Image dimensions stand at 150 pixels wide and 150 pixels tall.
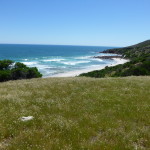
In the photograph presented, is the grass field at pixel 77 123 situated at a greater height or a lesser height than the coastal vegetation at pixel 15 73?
greater

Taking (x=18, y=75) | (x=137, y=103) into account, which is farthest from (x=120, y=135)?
(x=18, y=75)

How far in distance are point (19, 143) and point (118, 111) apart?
19.7ft

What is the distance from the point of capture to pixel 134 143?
23.5 feet

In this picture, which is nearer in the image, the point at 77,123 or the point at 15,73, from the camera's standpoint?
the point at 77,123

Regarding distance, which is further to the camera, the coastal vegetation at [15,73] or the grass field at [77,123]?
the coastal vegetation at [15,73]

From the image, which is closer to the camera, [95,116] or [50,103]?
[95,116]

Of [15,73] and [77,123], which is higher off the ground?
[77,123]

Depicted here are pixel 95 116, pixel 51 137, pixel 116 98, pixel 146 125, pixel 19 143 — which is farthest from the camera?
pixel 116 98

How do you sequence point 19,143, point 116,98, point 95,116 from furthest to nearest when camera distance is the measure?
point 116,98 < point 95,116 < point 19,143

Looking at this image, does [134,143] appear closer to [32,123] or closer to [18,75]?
[32,123]

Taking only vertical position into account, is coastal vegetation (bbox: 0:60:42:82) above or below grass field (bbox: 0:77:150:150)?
below

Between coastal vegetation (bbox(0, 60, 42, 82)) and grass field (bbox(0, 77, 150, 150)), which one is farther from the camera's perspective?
coastal vegetation (bbox(0, 60, 42, 82))

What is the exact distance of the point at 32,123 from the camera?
352 inches

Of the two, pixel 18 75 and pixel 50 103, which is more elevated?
pixel 50 103
